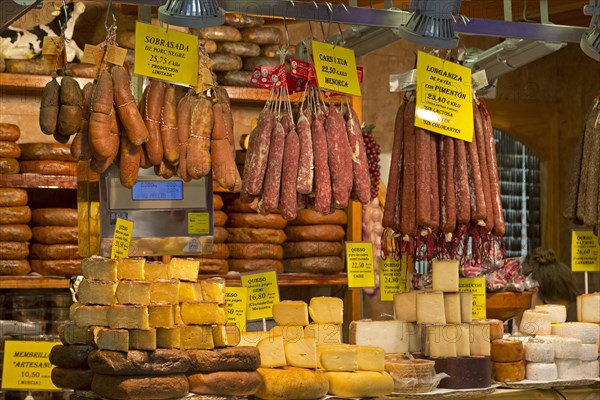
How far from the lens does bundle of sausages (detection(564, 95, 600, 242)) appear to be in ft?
16.5

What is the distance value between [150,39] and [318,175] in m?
0.87

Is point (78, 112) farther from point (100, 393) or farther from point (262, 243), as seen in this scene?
point (262, 243)

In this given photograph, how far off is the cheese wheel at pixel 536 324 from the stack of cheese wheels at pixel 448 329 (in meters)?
0.34

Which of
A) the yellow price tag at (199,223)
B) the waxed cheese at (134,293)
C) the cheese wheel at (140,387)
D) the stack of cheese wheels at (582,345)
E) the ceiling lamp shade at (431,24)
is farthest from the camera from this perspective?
the yellow price tag at (199,223)

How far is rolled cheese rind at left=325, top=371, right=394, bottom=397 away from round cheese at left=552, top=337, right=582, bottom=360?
901mm

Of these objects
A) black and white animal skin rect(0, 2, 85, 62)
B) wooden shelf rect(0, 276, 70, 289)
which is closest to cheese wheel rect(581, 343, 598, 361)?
wooden shelf rect(0, 276, 70, 289)

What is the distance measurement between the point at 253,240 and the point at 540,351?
2234mm

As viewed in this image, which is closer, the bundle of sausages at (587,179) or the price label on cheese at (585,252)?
the bundle of sausages at (587,179)

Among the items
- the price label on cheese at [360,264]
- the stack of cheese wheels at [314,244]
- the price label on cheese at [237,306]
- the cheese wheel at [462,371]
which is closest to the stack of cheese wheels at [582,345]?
the cheese wheel at [462,371]

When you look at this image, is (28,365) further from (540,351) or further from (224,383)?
(540,351)

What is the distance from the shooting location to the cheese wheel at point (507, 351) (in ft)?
14.9

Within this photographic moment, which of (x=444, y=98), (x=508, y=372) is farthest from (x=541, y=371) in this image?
(x=444, y=98)

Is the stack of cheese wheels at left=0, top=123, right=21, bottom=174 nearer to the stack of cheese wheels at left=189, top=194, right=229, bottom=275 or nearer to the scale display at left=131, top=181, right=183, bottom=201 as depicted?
the scale display at left=131, top=181, right=183, bottom=201

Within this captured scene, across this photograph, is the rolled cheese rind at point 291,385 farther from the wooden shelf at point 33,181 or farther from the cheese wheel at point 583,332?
the wooden shelf at point 33,181
